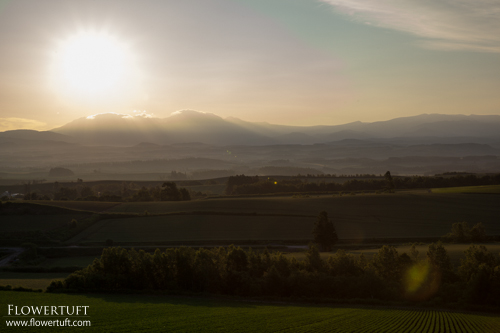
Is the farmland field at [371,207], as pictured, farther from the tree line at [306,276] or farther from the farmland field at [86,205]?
the tree line at [306,276]

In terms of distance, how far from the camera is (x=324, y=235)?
147 feet

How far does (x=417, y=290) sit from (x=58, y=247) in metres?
42.0

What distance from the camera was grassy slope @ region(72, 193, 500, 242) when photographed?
4978cm

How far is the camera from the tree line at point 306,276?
87.2ft

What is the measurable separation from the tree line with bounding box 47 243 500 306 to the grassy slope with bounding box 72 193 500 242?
58.7 ft

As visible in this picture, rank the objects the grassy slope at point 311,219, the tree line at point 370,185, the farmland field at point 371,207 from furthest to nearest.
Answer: the tree line at point 370,185, the farmland field at point 371,207, the grassy slope at point 311,219

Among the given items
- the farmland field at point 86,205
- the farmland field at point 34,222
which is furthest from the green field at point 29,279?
the farmland field at point 86,205

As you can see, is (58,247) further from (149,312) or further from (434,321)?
(434,321)

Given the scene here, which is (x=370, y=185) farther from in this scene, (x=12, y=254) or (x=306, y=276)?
(x=12, y=254)

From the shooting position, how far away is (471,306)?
24.9 metres

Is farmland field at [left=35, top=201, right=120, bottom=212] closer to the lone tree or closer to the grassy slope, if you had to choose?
the grassy slope

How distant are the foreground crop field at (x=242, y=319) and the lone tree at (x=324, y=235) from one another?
2122cm

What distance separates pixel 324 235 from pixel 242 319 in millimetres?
28448

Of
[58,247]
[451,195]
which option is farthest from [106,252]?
[451,195]
